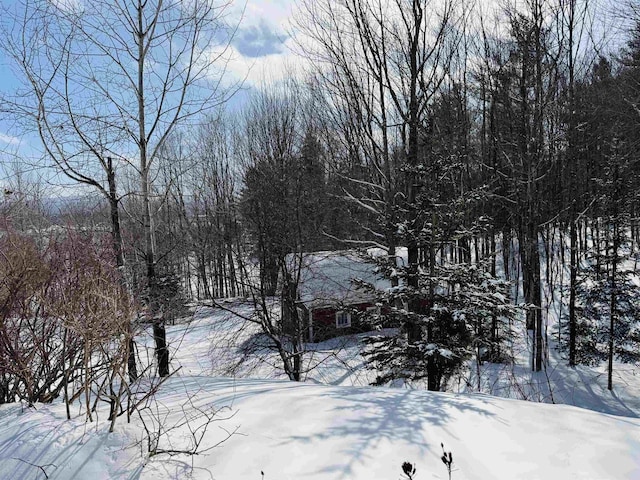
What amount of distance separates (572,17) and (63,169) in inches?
489

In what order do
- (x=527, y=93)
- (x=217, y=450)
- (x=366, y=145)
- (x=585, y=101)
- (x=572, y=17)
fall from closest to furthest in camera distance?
(x=217, y=450) → (x=366, y=145) → (x=572, y=17) → (x=527, y=93) → (x=585, y=101)

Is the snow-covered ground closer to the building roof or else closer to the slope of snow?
the slope of snow

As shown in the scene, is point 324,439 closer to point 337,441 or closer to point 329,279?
point 337,441

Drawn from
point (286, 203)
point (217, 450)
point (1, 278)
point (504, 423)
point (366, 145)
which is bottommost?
point (504, 423)

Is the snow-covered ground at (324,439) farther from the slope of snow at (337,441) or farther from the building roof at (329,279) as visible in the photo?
the building roof at (329,279)

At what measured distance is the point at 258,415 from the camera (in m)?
3.18

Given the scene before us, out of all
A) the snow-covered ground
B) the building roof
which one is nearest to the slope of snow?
the snow-covered ground

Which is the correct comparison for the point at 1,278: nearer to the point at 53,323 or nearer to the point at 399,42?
the point at 53,323

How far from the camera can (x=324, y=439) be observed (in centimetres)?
282

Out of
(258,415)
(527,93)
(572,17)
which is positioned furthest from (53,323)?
(572,17)

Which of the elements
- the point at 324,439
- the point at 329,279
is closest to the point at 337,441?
the point at 324,439

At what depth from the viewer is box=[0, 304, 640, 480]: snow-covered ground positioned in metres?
2.45

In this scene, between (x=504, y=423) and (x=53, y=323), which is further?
(x=53, y=323)

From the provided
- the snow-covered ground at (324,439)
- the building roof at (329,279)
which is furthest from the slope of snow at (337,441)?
the building roof at (329,279)
